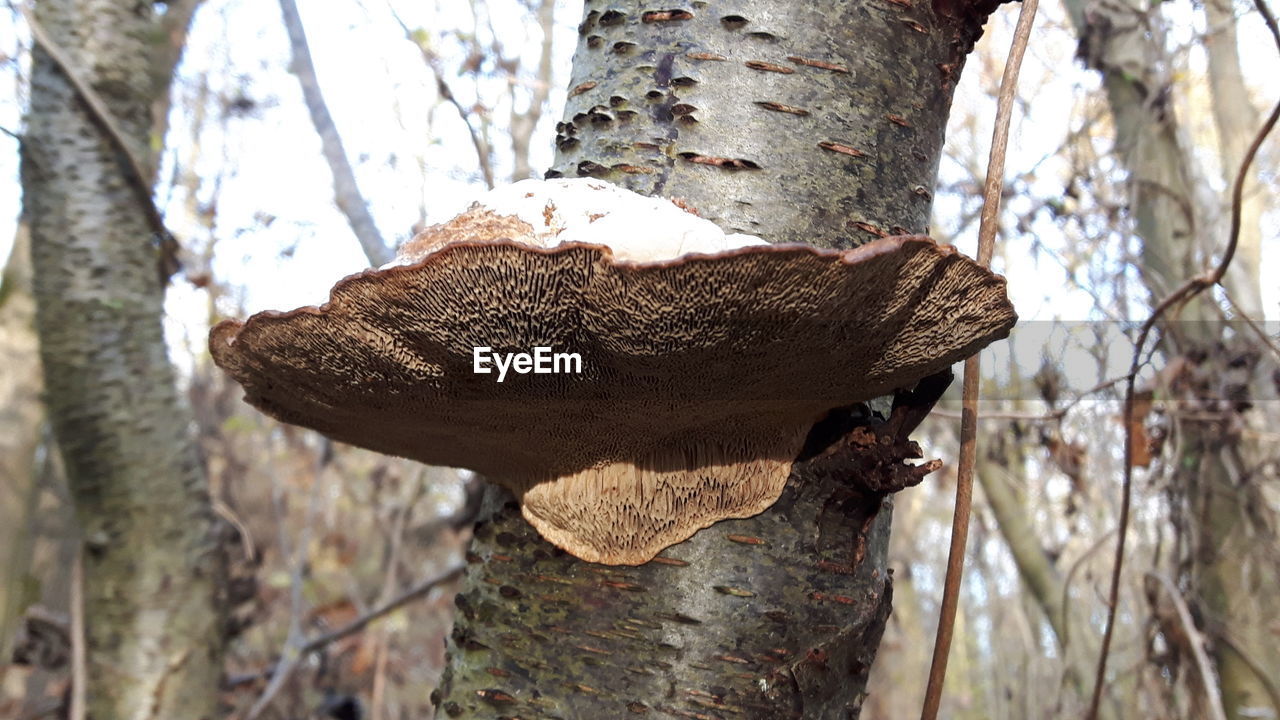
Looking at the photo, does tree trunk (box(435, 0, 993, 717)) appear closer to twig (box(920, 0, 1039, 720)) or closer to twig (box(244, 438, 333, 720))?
twig (box(920, 0, 1039, 720))

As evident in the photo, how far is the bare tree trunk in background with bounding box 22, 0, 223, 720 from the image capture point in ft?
9.13

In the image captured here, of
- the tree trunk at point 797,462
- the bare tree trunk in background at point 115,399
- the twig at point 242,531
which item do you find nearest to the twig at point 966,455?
the tree trunk at point 797,462

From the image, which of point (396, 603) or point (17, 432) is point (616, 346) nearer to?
point (396, 603)

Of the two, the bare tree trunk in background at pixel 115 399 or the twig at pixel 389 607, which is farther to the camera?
the twig at pixel 389 607

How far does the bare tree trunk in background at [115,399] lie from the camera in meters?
2.78

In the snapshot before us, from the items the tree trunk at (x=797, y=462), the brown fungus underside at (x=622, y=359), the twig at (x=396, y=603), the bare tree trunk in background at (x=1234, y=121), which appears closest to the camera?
the brown fungus underside at (x=622, y=359)

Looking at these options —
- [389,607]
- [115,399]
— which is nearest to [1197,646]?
[389,607]

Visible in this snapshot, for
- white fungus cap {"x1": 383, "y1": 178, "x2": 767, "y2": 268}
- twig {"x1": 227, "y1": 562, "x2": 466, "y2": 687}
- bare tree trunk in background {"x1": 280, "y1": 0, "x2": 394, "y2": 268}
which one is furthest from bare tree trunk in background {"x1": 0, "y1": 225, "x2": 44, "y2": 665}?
white fungus cap {"x1": 383, "y1": 178, "x2": 767, "y2": 268}

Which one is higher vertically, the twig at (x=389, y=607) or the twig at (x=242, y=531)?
the twig at (x=242, y=531)

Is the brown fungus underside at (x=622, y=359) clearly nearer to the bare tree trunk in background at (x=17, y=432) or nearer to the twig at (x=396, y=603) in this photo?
the twig at (x=396, y=603)

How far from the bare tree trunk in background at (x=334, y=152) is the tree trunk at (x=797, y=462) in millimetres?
1773

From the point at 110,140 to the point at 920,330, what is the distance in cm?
316

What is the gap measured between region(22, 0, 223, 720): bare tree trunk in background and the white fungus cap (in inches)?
93.2

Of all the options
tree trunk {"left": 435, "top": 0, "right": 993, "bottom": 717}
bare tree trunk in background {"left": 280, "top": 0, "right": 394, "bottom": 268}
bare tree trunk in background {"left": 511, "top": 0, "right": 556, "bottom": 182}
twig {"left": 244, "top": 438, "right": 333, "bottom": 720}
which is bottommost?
twig {"left": 244, "top": 438, "right": 333, "bottom": 720}
